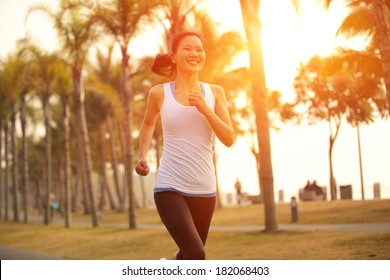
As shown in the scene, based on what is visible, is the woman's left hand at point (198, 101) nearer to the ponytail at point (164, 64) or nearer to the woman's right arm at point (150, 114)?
the woman's right arm at point (150, 114)

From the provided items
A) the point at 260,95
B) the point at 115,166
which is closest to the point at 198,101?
the point at 260,95

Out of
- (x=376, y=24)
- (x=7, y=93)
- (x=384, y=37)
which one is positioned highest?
(x=7, y=93)

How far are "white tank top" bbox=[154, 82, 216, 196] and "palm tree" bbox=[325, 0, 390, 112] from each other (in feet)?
22.2

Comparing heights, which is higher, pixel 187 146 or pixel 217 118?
pixel 217 118

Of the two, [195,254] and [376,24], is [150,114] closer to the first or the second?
[195,254]

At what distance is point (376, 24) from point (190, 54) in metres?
7.06

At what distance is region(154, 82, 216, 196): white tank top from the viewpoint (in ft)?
14.1

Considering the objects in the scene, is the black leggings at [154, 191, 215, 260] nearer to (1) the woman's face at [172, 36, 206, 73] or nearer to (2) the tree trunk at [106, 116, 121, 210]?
(1) the woman's face at [172, 36, 206, 73]

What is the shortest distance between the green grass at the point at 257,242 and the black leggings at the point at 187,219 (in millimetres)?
5417

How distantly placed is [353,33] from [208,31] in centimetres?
950

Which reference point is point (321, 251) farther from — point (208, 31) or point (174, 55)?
point (208, 31)

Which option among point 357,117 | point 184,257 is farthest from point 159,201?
point 357,117

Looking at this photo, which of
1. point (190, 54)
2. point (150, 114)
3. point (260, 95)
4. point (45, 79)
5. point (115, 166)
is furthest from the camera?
point (115, 166)

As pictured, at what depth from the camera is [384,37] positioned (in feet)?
34.5
